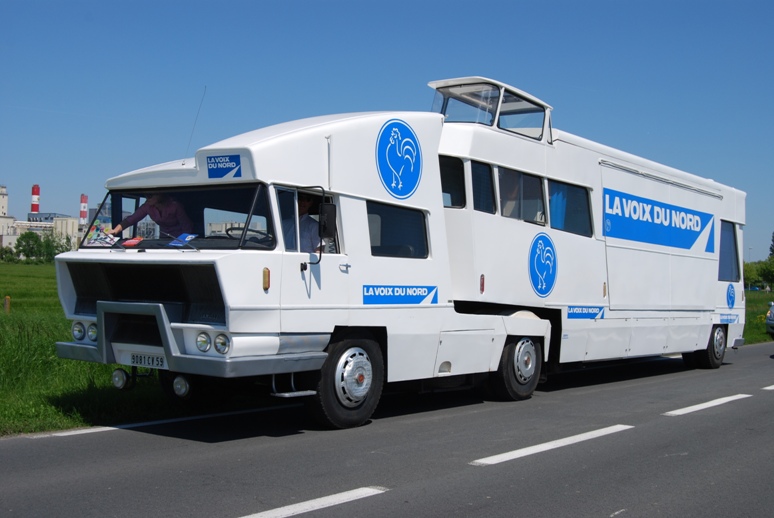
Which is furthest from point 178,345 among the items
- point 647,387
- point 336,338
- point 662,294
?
point 662,294

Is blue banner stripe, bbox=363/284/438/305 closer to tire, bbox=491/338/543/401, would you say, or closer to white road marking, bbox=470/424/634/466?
tire, bbox=491/338/543/401

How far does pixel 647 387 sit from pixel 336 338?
6.76 m

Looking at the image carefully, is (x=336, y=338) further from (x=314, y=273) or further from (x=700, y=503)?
(x=700, y=503)

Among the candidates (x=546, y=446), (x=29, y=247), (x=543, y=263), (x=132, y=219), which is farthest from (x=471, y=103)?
(x=29, y=247)

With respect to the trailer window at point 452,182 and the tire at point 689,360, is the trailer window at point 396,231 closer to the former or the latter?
the trailer window at point 452,182

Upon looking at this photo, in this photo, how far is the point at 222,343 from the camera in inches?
292

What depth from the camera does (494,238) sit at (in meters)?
10.5

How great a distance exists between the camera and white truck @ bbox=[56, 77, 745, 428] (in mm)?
7703

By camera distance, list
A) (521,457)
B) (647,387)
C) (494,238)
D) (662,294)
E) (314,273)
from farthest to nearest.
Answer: (662,294), (647,387), (494,238), (314,273), (521,457)

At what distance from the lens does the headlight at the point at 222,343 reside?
7.38 m

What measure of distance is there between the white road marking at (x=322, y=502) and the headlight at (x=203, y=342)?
213cm

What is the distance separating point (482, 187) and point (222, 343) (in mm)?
4421

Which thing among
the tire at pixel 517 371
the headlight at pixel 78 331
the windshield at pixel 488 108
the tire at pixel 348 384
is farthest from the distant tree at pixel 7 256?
the tire at pixel 348 384

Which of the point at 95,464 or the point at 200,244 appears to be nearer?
the point at 95,464
